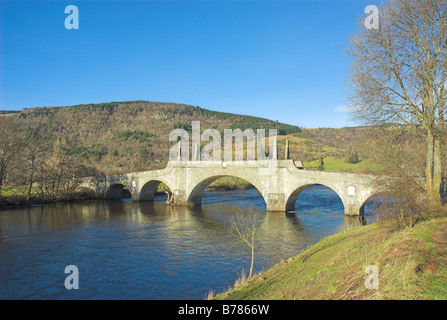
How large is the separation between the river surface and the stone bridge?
1.70 m

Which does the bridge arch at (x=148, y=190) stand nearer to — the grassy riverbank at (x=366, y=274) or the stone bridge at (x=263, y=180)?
the stone bridge at (x=263, y=180)

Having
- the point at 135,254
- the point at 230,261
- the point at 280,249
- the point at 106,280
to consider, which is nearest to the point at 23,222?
the point at 135,254

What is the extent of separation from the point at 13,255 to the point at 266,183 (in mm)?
20521

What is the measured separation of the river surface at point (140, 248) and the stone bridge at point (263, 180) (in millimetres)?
1695

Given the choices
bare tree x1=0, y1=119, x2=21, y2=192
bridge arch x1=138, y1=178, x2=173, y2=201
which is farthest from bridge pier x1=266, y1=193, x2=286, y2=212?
bare tree x1=0, y1=119, x2=21, y2=192

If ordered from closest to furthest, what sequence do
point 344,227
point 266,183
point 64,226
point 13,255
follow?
point 13,255
point 344,227
point 64,226
point 266,183

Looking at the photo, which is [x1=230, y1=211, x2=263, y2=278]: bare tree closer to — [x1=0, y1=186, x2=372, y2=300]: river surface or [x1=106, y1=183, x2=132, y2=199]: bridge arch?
[x1=0, y1=186, x2=372, y2=300]: river surface

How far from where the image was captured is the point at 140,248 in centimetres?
1894

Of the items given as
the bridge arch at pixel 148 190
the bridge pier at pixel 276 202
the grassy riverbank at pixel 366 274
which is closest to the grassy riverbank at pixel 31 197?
the bridge arch at pixel 148 190

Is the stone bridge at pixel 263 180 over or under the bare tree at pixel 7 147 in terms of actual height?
under

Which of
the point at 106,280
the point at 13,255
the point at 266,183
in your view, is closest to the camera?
the point at 106,280

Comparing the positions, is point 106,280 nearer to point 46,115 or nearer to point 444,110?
point 444,110

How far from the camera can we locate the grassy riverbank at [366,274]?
709 cm

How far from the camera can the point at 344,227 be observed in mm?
23406
